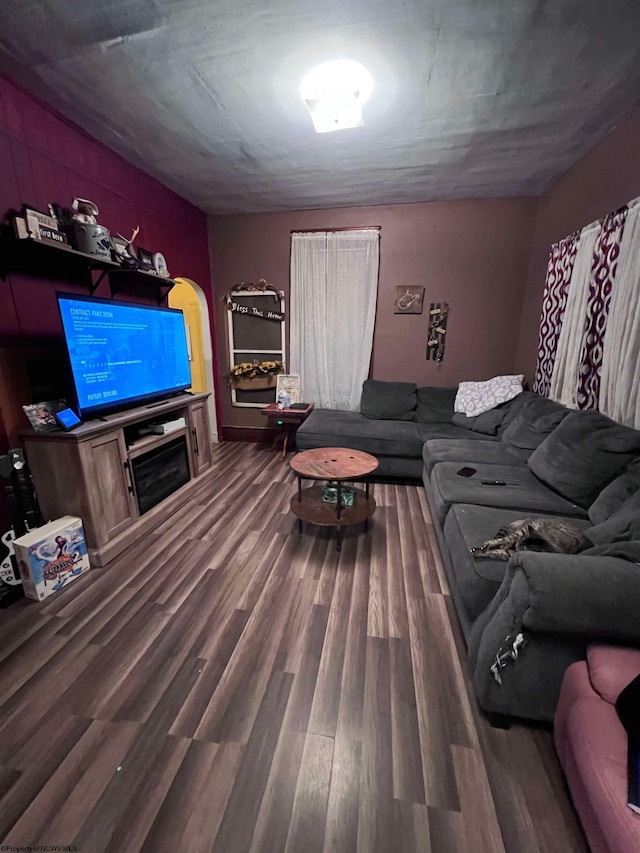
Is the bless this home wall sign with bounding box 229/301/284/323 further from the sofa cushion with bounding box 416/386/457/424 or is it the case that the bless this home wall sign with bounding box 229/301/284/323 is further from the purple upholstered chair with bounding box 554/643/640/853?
the purple upholstered chair with bounding box 554/643/640/853

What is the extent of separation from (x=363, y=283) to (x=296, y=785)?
3.84 metres

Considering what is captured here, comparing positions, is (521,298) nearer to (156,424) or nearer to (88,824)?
(156,424)

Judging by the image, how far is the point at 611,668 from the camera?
0.94m

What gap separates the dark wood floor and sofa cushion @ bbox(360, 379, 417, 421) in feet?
6.16

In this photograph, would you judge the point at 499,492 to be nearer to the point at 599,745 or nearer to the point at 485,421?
the point at 599,745

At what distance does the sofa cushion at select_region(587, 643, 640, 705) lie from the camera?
0.91 metres

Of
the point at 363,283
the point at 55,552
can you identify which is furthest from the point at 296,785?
the point at 363,283

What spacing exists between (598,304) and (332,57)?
2140 mm

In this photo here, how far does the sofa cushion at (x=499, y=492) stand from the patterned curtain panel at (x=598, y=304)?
705 mm

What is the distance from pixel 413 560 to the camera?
2.08 metres

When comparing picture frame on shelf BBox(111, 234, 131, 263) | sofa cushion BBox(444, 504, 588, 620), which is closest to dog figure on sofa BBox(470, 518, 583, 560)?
sofa cushion BBox(444, 504, 588, 620)

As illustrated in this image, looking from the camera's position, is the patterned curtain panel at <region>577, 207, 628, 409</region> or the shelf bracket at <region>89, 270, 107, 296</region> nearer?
the patterned curtain panel at <region>577, 207, 628, 409</region>

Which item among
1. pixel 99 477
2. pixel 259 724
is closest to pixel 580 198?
pixel 259 724

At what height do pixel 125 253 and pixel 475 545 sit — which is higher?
pixel 125 253
